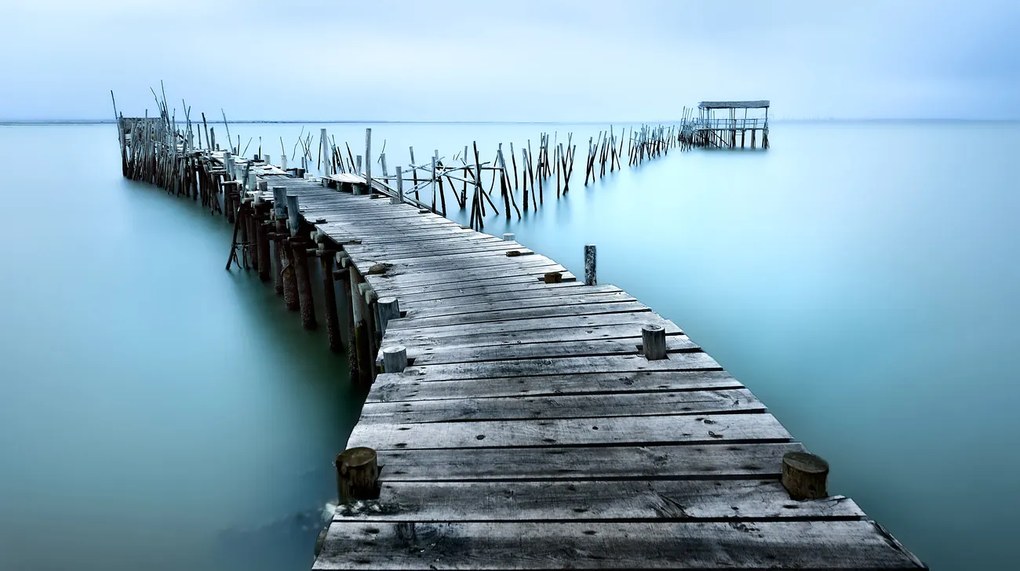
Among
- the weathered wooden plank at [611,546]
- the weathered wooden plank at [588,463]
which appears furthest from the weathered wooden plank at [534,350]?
the weathered wooden plank at [611,546]

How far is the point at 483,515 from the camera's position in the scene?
88.4 inches

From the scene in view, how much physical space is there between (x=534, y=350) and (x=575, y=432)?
1124 mm

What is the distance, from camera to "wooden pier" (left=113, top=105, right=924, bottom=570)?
81.0 inches

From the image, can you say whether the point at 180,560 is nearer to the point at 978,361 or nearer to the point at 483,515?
the point at 483,515

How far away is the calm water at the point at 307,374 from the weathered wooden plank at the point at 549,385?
1586mm

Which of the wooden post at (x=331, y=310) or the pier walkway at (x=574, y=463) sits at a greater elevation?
the pier walkway at (x=574, y=463)

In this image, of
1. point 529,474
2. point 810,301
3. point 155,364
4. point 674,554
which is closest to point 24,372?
point 155,364

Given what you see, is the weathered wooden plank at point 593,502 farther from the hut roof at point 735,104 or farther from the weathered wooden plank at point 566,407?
the hut roof at point 735,104

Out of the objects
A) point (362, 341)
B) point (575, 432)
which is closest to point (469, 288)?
point (362, 341)

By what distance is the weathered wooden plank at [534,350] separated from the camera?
12.5ft

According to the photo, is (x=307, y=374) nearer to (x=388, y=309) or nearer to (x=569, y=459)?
(x=388, y=309)

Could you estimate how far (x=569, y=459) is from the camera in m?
2.62

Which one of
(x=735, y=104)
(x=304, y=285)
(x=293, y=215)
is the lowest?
(x=304, y=285)

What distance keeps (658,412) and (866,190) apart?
25492 millimetres
